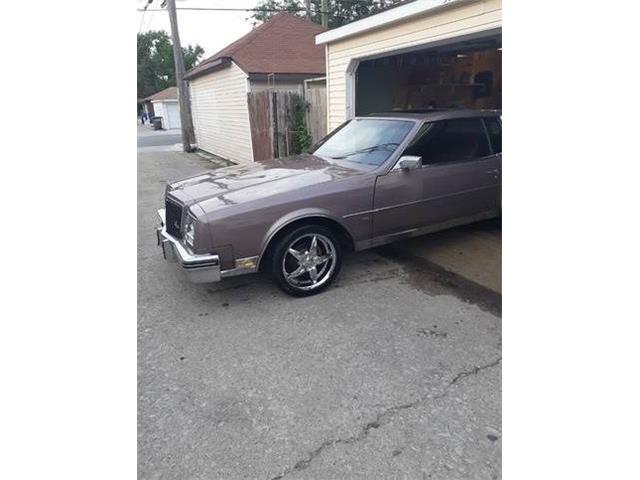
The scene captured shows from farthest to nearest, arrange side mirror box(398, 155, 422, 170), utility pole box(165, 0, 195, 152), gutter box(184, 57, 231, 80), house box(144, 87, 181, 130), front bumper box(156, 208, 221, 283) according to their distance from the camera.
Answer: house box(144, 87, 181, 130)
utility pole box(165, 0, 195, 152)
gutter box(184, 57, 231, 80)
side mirror box(398, 155, 422, 170)
front bumper box(156, 208, 221, 283)

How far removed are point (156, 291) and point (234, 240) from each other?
118cm

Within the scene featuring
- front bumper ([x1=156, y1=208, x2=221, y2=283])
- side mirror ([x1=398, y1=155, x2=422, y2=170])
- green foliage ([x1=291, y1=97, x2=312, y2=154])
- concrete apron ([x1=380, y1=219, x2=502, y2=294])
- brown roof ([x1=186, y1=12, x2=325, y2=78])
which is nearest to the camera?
front bumper ([x1=156, y1=208, x2=221, y2=283])

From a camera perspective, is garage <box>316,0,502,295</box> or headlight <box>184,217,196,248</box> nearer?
headlight <box>184,217,196,248</box>

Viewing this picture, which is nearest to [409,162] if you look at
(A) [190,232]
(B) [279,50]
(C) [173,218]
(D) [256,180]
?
(D) [256,180]

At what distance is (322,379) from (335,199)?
5.57 feet

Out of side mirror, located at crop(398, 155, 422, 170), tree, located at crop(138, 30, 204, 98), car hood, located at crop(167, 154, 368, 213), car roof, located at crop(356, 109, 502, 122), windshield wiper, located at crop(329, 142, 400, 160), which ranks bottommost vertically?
car hood, located at crop(167, 154, 368, 213)

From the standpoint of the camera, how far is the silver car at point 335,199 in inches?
144

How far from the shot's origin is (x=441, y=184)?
4.66 metres

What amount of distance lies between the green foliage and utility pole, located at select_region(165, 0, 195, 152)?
837cm

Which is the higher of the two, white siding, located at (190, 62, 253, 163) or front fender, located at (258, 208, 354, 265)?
white siding, located at (190, 62, 253, 163)

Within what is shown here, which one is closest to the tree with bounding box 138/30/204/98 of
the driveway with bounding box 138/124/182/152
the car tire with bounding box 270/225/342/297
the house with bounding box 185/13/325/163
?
the driveway with bounding box 138/124/182/152

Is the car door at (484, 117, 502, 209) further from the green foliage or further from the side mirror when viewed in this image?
the green foliage

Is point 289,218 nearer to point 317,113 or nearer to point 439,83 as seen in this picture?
point 317,113

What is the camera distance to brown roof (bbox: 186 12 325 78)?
12734mm
